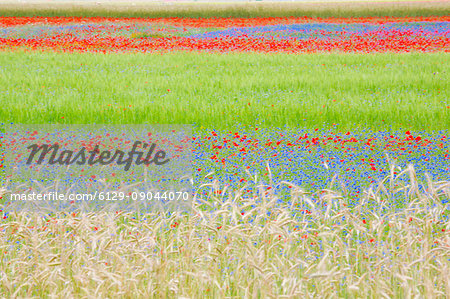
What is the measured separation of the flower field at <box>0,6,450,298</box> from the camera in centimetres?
316

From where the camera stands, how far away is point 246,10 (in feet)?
110

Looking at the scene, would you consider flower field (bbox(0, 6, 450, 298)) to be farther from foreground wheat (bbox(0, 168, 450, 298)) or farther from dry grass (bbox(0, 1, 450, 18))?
dry grass (bbox(0, 1, 450, 18))

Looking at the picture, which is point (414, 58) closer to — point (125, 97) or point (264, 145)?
point (125, 97)

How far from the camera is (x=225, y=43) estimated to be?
800 inches

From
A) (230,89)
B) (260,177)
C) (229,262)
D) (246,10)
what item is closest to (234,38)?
(230,89)

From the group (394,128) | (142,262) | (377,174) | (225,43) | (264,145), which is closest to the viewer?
(142,262)

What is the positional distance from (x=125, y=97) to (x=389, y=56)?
9.07m

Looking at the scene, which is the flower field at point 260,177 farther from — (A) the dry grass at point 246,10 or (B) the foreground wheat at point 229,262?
(A) the dry grass at point 246,10

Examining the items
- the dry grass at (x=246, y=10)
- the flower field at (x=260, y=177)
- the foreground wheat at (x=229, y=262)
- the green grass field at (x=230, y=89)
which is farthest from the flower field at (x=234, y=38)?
the foreground wheat at (x=229, y=262)

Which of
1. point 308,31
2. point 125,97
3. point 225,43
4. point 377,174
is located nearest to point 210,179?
point 377,174

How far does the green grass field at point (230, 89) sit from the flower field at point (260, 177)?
0.05 metres

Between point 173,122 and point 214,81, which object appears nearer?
point 173,122

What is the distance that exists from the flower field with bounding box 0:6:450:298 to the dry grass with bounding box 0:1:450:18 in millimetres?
13740

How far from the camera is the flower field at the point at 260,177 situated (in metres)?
3.16
